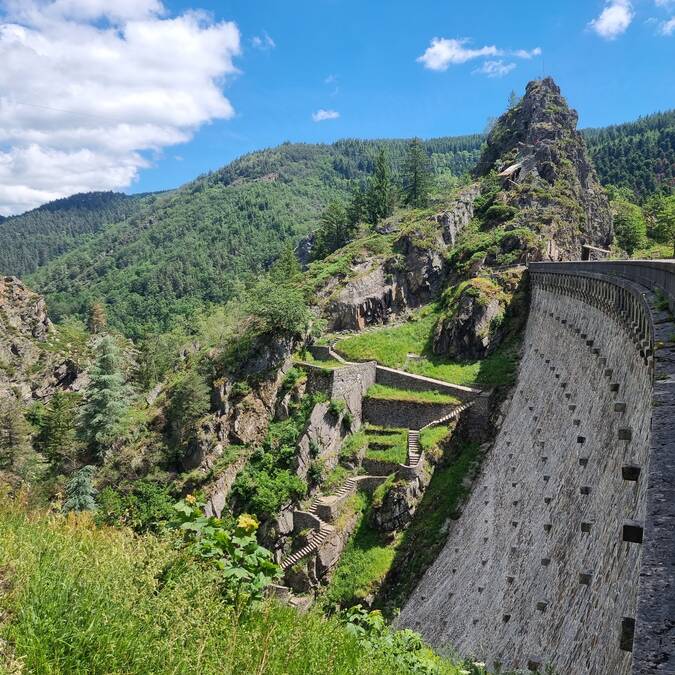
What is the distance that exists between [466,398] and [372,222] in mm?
54827

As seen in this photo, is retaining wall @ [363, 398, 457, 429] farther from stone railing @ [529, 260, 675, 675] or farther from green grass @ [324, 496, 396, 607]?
stone railing @ [529, 260, 675, 675]

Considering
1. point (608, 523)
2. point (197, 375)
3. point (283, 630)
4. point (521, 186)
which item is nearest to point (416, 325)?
point (197, 375)

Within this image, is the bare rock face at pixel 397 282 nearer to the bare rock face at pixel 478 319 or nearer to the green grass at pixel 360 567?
the bare rock face at pixel 478 319

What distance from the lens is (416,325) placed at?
159 feet

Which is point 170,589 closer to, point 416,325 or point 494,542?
point 494,542

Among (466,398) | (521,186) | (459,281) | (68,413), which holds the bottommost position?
(68,413)

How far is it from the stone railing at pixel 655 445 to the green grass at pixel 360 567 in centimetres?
1842

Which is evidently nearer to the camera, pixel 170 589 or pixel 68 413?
pixel 170 589

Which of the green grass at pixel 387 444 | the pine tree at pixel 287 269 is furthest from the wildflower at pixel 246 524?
the pine tree at pixel 287 269

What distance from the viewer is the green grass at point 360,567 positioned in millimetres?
27031

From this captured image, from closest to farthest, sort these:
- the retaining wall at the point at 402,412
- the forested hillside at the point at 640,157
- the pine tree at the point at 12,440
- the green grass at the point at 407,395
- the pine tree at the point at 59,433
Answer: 1. the retaining wall at the point at 402,412
2. the green grass at the point at 407,395
3. the pine tree at the point at 59,433
4. the pine tree at the point at 12,440
5. the forested hillside at the point at 640,157

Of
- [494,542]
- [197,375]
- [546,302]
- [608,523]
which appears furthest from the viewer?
[197,375]

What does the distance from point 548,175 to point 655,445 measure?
208ft

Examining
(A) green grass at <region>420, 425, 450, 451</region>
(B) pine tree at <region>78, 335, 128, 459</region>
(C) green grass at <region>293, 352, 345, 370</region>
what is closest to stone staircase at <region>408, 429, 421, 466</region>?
(A) green grass at <region>420, 425, 450, 451</region>
